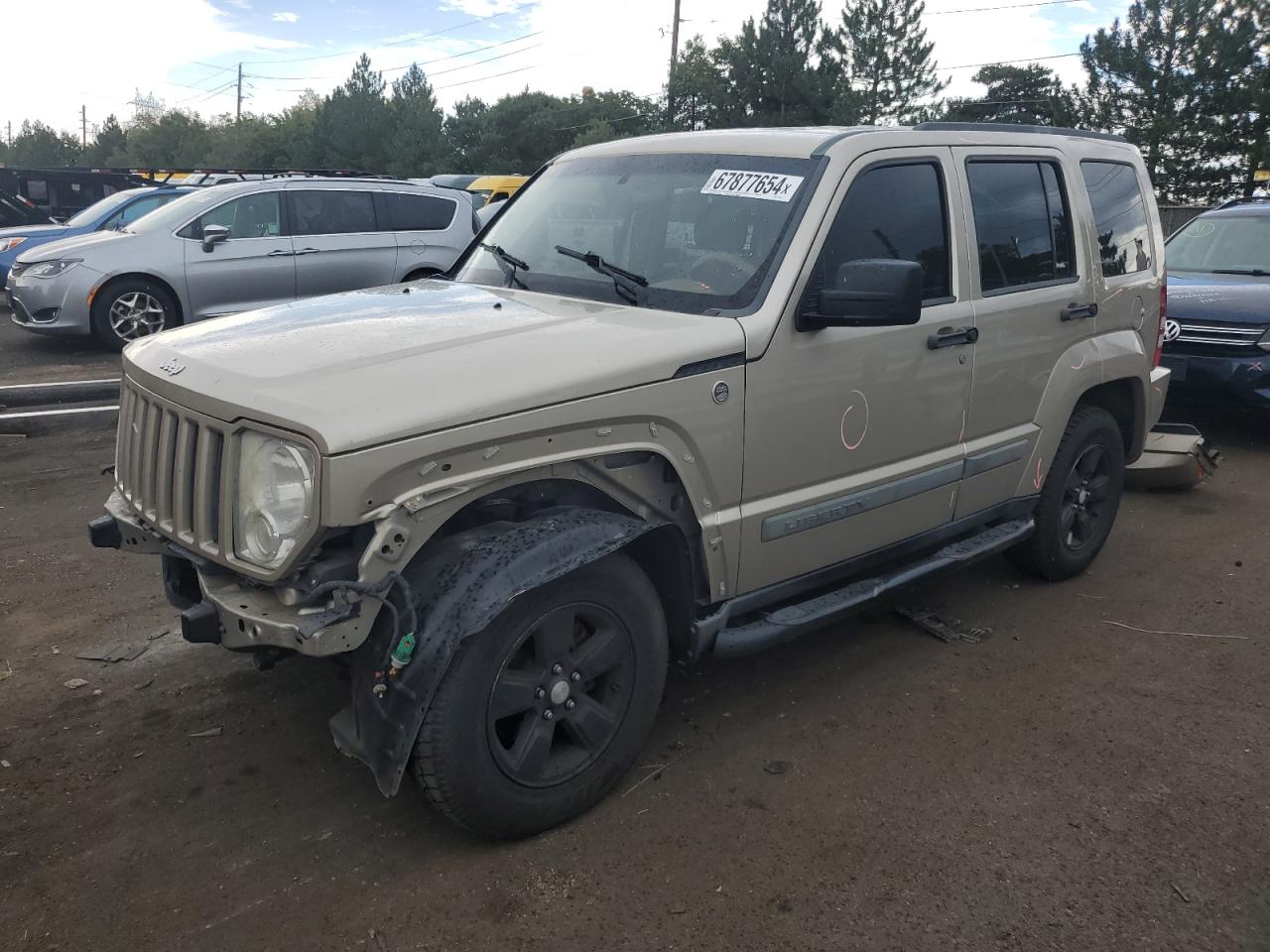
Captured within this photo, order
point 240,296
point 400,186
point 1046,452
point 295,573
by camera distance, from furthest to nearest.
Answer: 1. point 400,186
2. point 240,296
3. point 1046,452
4. point 295,573

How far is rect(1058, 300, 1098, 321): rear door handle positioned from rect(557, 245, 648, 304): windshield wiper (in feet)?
6.61

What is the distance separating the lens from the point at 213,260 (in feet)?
34.5

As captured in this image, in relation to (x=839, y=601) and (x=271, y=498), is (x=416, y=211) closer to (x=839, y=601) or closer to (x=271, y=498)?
(x=839, y=601)

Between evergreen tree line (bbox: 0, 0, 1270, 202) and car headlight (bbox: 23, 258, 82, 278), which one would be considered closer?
car headlight (bbox: 23, 258, 82, 278)

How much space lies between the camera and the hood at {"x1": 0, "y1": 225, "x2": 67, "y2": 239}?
13.8m

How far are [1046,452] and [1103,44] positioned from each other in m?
42.2

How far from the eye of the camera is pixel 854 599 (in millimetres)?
3678

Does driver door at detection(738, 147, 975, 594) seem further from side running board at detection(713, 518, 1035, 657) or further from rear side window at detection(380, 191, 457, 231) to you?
rear side window at detection(380, 191, 457, 231)

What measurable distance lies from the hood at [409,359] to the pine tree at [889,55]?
5955 cm

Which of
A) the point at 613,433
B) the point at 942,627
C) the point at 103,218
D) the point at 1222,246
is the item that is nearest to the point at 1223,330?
the point at 1222,246

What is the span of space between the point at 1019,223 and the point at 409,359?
2755 mm

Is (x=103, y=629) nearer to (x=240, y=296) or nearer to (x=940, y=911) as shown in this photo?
(x=940, y=911)

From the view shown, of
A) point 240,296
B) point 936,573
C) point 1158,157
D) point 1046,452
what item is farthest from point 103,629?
point 1158,157

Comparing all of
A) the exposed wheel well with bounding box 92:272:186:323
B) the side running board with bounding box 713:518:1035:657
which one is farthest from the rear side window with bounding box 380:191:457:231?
the side running board with bounding box 713:518:1035:657
